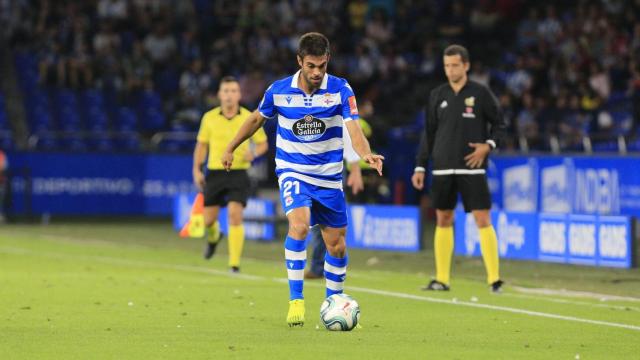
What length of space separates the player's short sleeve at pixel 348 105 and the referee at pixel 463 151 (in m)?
3.61

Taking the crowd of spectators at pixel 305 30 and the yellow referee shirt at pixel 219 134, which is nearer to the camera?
the yellow referee shirt at pixel 219 134

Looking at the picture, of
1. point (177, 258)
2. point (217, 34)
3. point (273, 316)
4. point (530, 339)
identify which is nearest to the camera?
point (530, 339)

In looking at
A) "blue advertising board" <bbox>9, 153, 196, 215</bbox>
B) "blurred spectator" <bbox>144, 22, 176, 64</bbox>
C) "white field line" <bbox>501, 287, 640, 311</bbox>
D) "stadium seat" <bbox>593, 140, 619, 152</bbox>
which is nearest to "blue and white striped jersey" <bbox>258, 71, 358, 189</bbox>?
"white field line" <bbox>501, 287, 640, 311</bbox>

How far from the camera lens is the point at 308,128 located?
1147 cm

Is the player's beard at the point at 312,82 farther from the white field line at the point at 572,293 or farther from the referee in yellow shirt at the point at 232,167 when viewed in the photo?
the referee in yellow shirt at the point at 232,167

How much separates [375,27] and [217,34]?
13.3 ft

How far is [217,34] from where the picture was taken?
117 ft

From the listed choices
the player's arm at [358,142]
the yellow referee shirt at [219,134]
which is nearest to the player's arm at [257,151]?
the yellow referee shirt at [219,134]

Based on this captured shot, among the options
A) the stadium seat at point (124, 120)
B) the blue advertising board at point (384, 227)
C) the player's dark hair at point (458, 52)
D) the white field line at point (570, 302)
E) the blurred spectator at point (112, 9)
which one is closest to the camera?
the white field line at point (570, 302)

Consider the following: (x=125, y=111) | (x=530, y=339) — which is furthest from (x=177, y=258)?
(x=125, y=111)

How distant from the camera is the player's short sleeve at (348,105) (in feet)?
37.4

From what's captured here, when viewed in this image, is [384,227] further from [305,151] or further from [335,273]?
[305,151]

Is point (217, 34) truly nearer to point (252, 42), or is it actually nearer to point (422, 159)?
point (252, 42)

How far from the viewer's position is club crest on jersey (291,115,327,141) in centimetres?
1146
